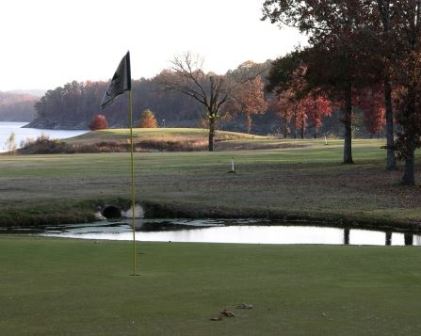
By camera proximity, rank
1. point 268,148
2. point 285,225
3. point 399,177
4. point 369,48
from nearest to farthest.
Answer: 1. point 285,225
2. point 369,48
3. point 399,177
4. point 268,148

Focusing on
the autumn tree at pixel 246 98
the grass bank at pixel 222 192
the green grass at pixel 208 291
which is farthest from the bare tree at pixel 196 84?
the green grass at pixel 208 291

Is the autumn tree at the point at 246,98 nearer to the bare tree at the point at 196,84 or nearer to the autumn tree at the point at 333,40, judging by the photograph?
the bare tree at the point at 196,84

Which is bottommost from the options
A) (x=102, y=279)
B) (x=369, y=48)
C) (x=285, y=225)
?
(x=285, y=225)

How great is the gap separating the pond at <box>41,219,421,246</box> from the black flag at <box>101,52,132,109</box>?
12.0 metres

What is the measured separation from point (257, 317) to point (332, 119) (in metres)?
159

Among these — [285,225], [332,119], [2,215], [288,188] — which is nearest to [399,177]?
[288,188]

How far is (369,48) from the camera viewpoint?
120ft

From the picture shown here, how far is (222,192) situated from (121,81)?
25.6m

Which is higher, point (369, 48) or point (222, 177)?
point (369, 48)

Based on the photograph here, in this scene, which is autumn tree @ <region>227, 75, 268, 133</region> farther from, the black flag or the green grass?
the black flag

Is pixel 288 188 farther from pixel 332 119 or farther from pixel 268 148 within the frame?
pixel 332 119

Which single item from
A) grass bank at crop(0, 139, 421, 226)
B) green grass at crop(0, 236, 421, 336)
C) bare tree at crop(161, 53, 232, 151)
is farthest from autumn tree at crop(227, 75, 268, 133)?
green grass at crop(0, 236, 421, 336)

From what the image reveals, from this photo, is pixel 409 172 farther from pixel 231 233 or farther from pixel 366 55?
pixel 231 233

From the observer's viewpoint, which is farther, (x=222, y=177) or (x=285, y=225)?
(x=222, y=177)
